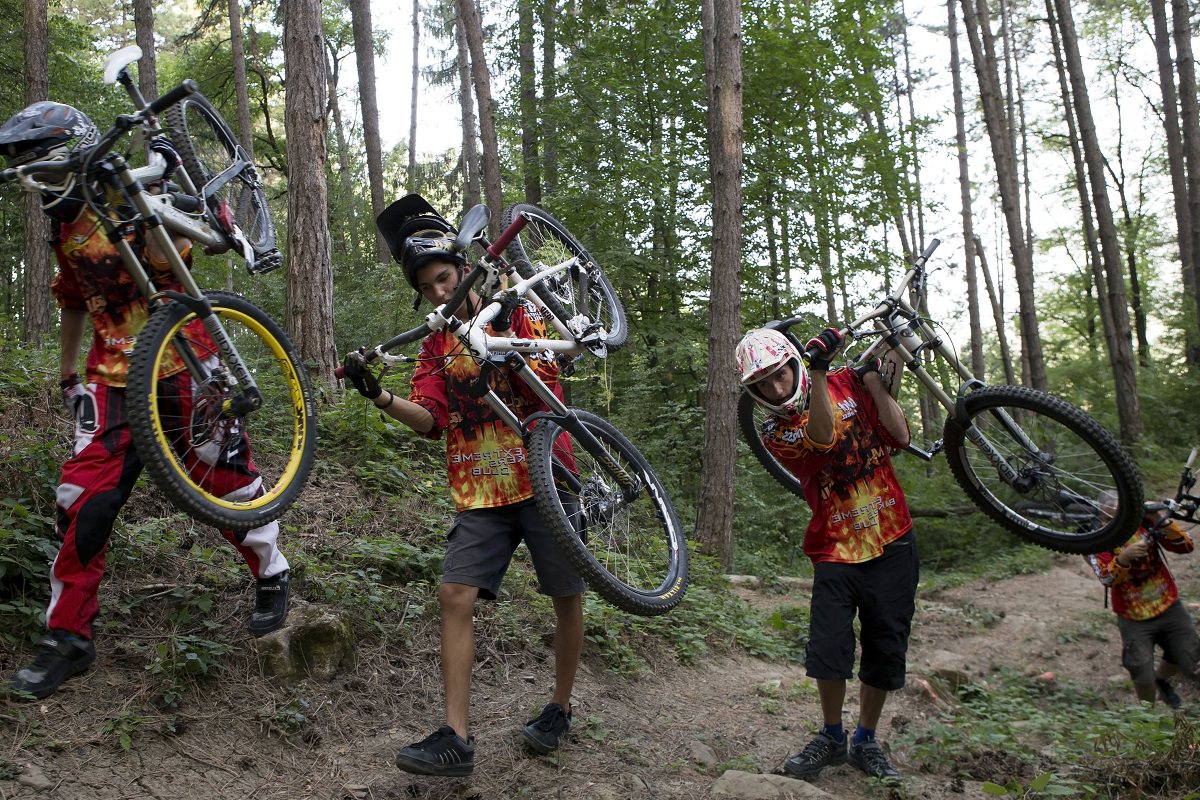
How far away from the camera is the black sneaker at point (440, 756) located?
3.33m

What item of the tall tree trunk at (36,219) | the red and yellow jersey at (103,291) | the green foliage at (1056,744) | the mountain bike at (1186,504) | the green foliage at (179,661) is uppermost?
the tall tree trunk at (36,219)

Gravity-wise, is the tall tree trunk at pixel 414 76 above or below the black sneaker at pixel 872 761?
above

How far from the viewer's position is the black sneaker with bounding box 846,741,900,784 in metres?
4.38

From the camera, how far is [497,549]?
3.72 m

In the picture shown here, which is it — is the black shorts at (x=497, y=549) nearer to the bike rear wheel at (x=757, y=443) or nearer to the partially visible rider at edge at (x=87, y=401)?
the partially visible rider at edge at (x=87, y=401)

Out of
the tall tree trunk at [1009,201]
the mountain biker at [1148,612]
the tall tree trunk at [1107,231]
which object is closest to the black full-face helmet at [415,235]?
the mountain biker at [1148,612]

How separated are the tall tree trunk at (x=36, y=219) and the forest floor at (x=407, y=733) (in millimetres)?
7465

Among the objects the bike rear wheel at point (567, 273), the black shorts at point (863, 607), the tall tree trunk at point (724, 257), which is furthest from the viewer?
the tall tree trunk at point (724, 257)

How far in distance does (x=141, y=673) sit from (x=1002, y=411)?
4.31m

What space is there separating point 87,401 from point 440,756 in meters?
1.92

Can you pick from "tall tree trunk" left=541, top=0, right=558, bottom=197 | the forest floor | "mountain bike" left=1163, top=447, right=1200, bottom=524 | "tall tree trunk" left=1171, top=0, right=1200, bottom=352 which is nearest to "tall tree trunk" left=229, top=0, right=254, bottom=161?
"tall tree trunk" left=541, top=0, right=558, bottom=197

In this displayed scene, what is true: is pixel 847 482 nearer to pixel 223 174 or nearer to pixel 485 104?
pixel 223 174

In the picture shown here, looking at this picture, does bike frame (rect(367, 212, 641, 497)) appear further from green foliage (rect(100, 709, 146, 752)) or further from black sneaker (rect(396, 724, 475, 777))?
green foliage (rect(100, 709, 146, 752))

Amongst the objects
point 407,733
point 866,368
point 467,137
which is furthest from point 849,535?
point 467,137
